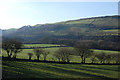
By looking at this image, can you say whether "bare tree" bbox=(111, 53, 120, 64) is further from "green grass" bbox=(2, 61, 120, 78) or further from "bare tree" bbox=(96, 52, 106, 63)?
"green grass" bbox=(2, 61, 120, 78)

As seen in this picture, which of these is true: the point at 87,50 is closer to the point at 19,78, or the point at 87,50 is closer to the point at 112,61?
the point at 112,61

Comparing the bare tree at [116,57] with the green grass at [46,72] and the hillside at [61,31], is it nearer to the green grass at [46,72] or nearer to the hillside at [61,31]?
the green grass at [46,72]

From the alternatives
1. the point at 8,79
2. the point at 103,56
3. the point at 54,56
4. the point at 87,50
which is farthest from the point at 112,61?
the point at 8,79

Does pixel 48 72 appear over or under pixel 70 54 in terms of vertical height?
under

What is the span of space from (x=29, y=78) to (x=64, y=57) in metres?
23.4

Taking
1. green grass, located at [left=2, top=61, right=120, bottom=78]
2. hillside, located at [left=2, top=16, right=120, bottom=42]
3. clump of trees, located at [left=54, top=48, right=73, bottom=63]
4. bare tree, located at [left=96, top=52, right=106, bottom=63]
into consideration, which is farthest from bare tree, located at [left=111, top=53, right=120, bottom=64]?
hillside, located at [left=2, top=16, right=120, bottom=42]

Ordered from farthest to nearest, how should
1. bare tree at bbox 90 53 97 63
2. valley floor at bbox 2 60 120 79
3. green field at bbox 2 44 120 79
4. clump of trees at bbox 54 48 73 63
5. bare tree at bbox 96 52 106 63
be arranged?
1. bare tree at bbox 96 52 106 63
2. bare tree at bbox 90 53 97 63
3. clump of trees at bbox 54 48 73 63
4. green field at bbox 2 44 120 79
5. valley floor at bbox 2 60 120 79

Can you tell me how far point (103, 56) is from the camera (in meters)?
43.3

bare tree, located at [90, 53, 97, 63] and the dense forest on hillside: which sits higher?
the dense forest on hillside

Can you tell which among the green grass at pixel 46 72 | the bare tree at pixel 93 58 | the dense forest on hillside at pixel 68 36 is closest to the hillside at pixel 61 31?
the dense forest on hillside at pixel 68 36

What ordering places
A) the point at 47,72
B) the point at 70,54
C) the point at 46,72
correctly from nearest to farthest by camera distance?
1. the point at 46,72
2. the point at 47,72
3. the point at 70,54

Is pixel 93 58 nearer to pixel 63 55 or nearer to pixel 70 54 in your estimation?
pixel 70 54

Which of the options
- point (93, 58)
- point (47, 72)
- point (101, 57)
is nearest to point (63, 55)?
point (93, 58)

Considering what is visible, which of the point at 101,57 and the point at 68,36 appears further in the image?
the point at 68,36
